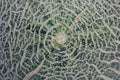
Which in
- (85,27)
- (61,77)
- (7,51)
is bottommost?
(61,77)

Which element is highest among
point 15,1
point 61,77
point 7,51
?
point 15,1

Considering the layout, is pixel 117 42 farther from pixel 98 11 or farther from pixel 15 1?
pixel 15 1

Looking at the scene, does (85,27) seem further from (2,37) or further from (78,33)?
(2,37)

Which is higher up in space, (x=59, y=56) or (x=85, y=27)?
(x=85, y=27)

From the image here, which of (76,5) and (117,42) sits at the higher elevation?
(76,5)

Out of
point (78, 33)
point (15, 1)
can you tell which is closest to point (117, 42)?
point (78, 33)

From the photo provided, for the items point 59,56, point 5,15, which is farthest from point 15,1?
point 59,56
